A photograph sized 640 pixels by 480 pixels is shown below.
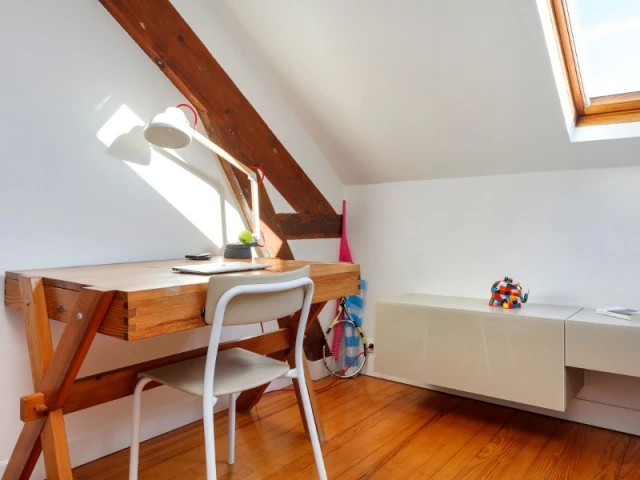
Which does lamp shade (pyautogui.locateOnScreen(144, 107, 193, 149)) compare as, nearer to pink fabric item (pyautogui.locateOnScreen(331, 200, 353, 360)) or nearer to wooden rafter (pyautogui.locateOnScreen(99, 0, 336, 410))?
wooden rafter (pyautogui.locateOnScreen(99, 0, 336, 410))

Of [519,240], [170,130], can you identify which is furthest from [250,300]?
[519,240]

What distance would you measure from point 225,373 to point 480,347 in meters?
1.31

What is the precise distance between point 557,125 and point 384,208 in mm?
1156

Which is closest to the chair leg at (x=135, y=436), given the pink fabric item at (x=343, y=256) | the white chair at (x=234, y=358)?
the white chair at (x=234, y=358)

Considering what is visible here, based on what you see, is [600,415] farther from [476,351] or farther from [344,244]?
[344,244]

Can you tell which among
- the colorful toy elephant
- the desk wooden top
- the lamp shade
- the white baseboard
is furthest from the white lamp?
the white baseboard

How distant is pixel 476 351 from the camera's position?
236 cm

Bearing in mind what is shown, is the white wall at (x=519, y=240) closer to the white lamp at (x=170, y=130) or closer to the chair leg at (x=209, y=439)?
the white lamp at (x=170, y=130)

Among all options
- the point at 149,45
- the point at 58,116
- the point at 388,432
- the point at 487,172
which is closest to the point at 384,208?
the point at 487,172

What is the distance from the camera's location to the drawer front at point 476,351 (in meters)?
2.16

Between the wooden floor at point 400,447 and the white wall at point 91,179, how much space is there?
26cm

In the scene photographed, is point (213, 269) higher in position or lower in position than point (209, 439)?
higher

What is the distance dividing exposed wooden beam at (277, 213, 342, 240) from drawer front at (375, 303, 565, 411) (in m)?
0.65

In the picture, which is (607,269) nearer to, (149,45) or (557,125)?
(557,125)
